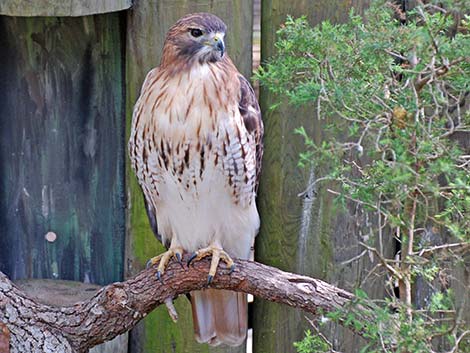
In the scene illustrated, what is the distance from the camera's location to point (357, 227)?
360 cm

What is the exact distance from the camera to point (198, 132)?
3.20 m

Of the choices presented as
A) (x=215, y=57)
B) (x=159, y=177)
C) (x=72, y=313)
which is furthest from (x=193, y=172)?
(x=72, y=313)

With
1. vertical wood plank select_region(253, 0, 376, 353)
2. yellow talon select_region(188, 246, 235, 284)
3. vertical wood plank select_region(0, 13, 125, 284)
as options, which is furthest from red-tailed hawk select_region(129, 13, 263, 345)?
vertical wood plank select_region(0, 13, 125, 284)

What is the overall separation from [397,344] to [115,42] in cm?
191

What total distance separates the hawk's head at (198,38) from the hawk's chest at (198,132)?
56 millimetres

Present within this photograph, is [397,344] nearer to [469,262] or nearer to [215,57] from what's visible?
[469,262]

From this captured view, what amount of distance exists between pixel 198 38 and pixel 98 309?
100cm

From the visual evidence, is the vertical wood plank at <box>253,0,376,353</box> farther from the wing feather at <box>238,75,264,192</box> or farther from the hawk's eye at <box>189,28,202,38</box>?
the hawk's eye at <box>189,28,202,38</box>

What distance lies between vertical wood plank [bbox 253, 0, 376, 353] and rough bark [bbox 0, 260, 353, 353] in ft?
1.45

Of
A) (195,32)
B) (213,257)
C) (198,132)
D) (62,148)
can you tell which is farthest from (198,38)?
(62,148)

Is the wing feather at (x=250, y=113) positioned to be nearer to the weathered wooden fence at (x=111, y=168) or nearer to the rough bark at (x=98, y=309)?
the weathered wooden fence at (x=111, y=168)

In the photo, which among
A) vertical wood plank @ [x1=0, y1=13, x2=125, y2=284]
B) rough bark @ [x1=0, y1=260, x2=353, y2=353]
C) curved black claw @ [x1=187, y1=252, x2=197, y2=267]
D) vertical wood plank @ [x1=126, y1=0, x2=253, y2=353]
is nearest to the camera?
rough bark @ [x1=0, y1=260, x2=353, y2=353]

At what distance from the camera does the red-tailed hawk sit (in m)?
3.20

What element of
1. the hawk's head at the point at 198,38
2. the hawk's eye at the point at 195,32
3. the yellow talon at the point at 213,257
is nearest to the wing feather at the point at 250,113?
the hawk's head at the point at 198,38
